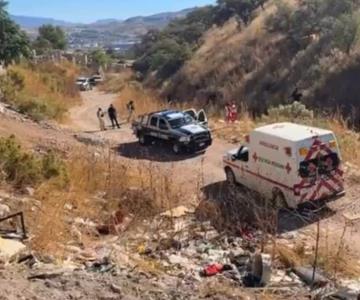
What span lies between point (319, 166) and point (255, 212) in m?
2.98

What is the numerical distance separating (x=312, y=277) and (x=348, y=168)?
30.8ft

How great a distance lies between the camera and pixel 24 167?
14.6 metres

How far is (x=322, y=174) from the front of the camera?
50.3 ft

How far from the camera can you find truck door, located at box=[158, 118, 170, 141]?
83.1 ft

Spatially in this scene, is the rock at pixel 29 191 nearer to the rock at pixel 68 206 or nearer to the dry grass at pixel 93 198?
the dry grass at pixel 93 198

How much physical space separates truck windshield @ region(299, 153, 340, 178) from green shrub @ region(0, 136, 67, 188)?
542 cm

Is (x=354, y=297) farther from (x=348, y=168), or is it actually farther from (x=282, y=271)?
(x=348, y=168)

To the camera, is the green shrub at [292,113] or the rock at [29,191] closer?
the rock at [29,191]

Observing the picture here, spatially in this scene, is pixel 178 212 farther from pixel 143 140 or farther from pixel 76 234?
pixel 143 140

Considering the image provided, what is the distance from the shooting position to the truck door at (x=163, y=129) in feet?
83.1

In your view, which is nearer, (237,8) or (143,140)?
(143,140)

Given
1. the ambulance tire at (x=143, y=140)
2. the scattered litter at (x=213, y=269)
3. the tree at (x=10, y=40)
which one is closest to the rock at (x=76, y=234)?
the scattered litter at (x=213, y=269)

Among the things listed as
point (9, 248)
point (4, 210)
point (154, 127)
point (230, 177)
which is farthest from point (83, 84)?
point (9, 248)

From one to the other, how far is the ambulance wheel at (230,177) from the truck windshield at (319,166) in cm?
310
